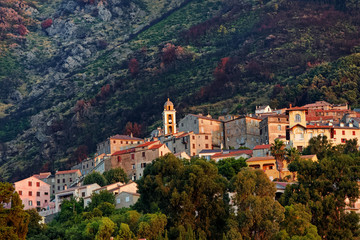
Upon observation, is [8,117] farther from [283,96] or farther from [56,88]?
[283,96]

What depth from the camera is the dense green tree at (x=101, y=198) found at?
253 ft

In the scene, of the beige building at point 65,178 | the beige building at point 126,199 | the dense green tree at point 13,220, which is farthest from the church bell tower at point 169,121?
the dense green tree at point 13,220

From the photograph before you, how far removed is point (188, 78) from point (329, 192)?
93943mm

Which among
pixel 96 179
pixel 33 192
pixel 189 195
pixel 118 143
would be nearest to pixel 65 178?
pixel 33 192

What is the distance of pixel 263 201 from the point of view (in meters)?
63.5

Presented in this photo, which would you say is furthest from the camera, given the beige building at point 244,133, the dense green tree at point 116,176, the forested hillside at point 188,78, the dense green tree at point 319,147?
the forested hillside at point 188,78

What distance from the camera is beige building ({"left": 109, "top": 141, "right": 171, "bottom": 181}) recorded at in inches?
3524

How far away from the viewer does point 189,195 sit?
6725cm

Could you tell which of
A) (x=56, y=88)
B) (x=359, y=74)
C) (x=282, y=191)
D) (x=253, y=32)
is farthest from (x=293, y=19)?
(x=282, y=191)

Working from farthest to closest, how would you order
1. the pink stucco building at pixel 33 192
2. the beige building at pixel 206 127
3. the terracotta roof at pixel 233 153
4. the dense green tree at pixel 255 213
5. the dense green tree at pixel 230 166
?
the beige building at pixel 206 127, the pink stucco building at pixel 33 192, the terracotta roof at pixel 233 153, the dense green tree at pixel 230 166, the dense green tree at pixel 255 213

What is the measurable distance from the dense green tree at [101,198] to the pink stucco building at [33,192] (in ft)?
64.9

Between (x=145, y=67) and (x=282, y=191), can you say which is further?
(x=145, y=67)

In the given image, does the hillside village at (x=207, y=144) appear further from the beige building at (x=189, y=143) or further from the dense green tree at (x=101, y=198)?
the dense green tree at (x=101, y=198)

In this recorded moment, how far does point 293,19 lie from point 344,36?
16454 millimetres
